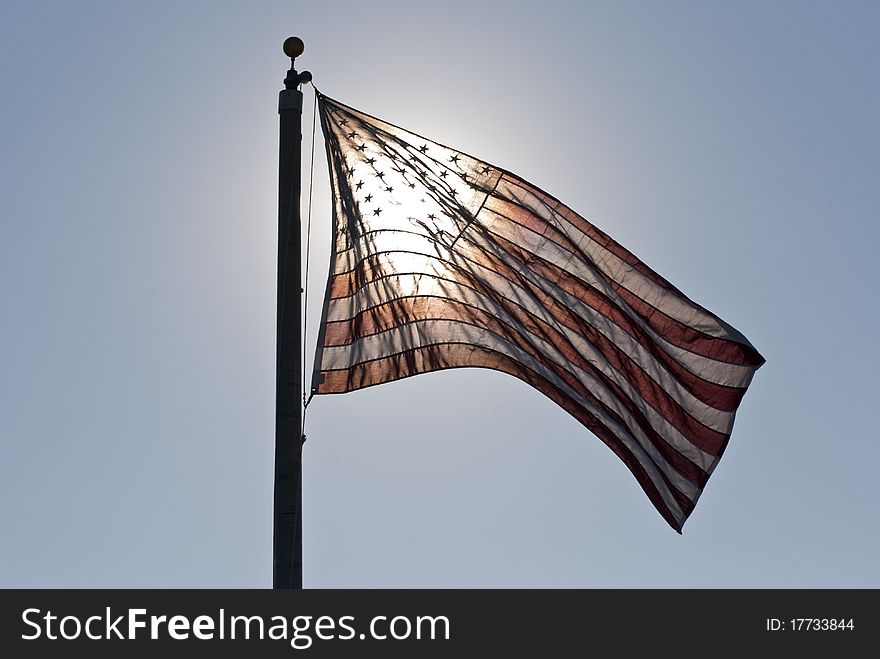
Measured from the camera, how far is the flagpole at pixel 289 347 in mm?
14266

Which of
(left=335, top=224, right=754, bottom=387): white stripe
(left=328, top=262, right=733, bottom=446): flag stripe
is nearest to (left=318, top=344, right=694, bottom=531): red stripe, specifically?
(left=328, top=262, right=733, bottom=446): flag stripe

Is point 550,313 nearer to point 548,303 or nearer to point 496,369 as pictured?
point 548,303

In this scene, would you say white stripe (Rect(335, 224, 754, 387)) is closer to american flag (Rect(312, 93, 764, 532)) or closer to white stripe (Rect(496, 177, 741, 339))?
american flag (Rect(312, 93, 764, 532))

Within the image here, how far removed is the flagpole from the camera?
14.3 m

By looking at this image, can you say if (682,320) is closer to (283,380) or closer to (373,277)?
(373,277)

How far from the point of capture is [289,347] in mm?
15133

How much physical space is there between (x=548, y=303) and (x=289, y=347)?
4572 mm

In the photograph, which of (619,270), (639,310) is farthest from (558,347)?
(619,270)

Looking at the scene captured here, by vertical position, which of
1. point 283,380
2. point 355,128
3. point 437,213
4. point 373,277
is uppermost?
point 355,128

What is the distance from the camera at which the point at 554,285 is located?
1800cm

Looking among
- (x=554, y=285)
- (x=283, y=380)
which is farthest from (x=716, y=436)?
(x=283, y=380)

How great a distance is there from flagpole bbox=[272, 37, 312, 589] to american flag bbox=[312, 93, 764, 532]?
1633 millimetres

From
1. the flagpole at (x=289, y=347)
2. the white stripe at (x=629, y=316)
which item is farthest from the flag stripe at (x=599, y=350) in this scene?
the flagpole at (x=289, y=347)

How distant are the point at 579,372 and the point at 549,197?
270cm
